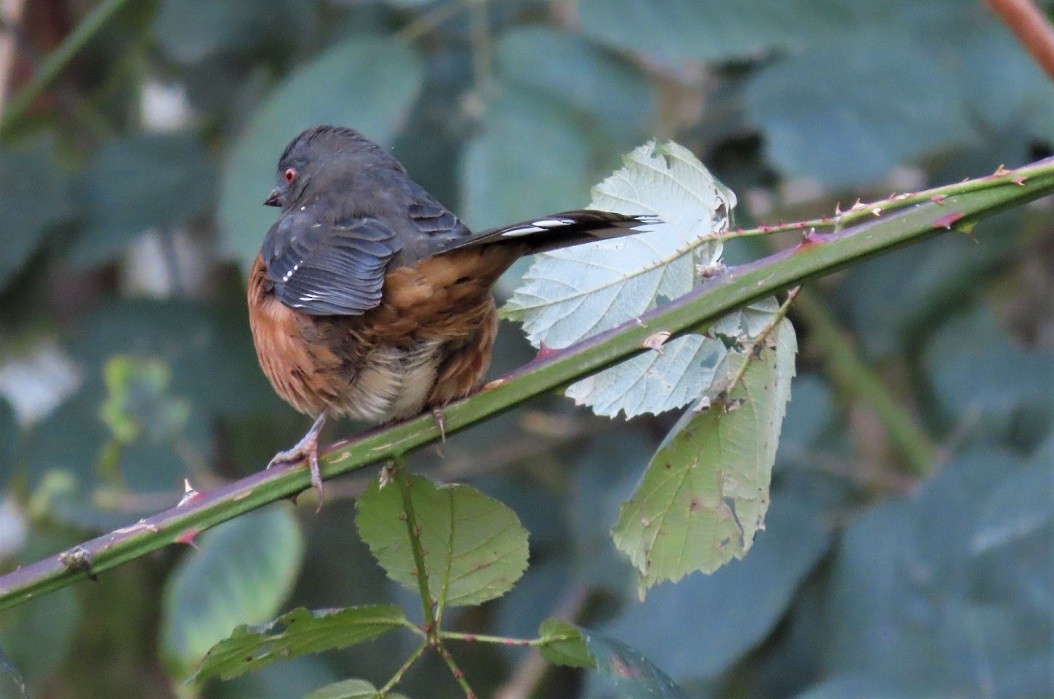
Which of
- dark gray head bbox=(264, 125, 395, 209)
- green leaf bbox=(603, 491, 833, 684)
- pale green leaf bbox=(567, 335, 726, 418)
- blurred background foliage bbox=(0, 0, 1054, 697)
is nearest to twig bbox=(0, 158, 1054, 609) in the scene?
pale green leaf bbox=(567, 335, 726, 418)

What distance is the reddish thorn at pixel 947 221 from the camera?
1433 millimetres

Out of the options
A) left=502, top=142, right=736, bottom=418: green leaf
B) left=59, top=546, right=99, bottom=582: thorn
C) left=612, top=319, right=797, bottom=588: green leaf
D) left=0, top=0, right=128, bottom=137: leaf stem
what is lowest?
left=612, top=319, right=797, bottom=588: green leaf

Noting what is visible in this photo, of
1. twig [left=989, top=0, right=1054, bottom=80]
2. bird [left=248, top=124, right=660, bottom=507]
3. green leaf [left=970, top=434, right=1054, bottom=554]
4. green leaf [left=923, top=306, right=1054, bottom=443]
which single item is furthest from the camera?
green leaf [left=923, top=306, right=1054, bottom=443]

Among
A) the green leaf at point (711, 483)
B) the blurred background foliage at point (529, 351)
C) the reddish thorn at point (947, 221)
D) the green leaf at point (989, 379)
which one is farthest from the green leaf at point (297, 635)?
the green leaf at point (989, 379)

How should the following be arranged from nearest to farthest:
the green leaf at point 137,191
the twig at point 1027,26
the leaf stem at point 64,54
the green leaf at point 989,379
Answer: the twig at point 1027,26 < the leaf stem at point 64,54 < the green leaf at point 989,379 < the green leaf at point 137,191

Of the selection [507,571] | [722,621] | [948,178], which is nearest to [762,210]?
[948,178]

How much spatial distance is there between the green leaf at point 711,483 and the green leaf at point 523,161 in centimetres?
152

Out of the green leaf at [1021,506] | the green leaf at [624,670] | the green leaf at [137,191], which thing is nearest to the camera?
the green leaf at [624,670]

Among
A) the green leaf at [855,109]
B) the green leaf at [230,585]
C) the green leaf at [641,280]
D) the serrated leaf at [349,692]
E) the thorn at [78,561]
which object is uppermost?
the green leaf at [855,109]

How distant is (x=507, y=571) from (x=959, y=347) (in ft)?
8.62

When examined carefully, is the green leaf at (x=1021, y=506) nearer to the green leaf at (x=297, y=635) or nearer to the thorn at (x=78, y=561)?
the green leaf at (x=297, y=635)

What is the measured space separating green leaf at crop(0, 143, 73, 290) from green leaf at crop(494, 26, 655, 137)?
167 centimetres

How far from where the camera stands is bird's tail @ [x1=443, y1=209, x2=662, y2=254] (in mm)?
1646

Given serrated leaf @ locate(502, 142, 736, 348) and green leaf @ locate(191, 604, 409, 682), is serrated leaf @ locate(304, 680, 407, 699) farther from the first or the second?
serrated leaf @ locate(502, 142, 736, 348)
